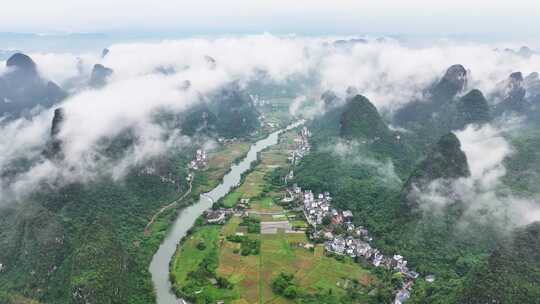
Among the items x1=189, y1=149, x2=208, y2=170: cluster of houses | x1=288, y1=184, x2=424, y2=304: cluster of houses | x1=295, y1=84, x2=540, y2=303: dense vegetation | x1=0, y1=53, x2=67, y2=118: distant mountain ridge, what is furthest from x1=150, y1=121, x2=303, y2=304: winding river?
x1=0, y1=53, x2=67, y2=118: distant mountain ridge

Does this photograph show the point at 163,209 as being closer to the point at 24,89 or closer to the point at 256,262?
the point at 256,262

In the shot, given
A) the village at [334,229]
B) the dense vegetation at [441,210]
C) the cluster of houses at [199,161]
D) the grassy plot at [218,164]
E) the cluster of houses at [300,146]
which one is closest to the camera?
the dense vegetation at [441,210]

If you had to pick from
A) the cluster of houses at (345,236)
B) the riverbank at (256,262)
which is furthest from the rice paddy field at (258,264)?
the cluster of houses at (345,236)

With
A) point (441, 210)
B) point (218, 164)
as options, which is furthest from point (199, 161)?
point (441, 210)

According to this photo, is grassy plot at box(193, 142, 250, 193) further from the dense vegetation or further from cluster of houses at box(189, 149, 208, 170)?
the dense vegetation

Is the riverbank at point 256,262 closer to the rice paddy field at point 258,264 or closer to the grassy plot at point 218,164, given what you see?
the rice paddy field at point 258,264

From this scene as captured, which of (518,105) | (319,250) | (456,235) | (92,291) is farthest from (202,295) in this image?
(518,105)
